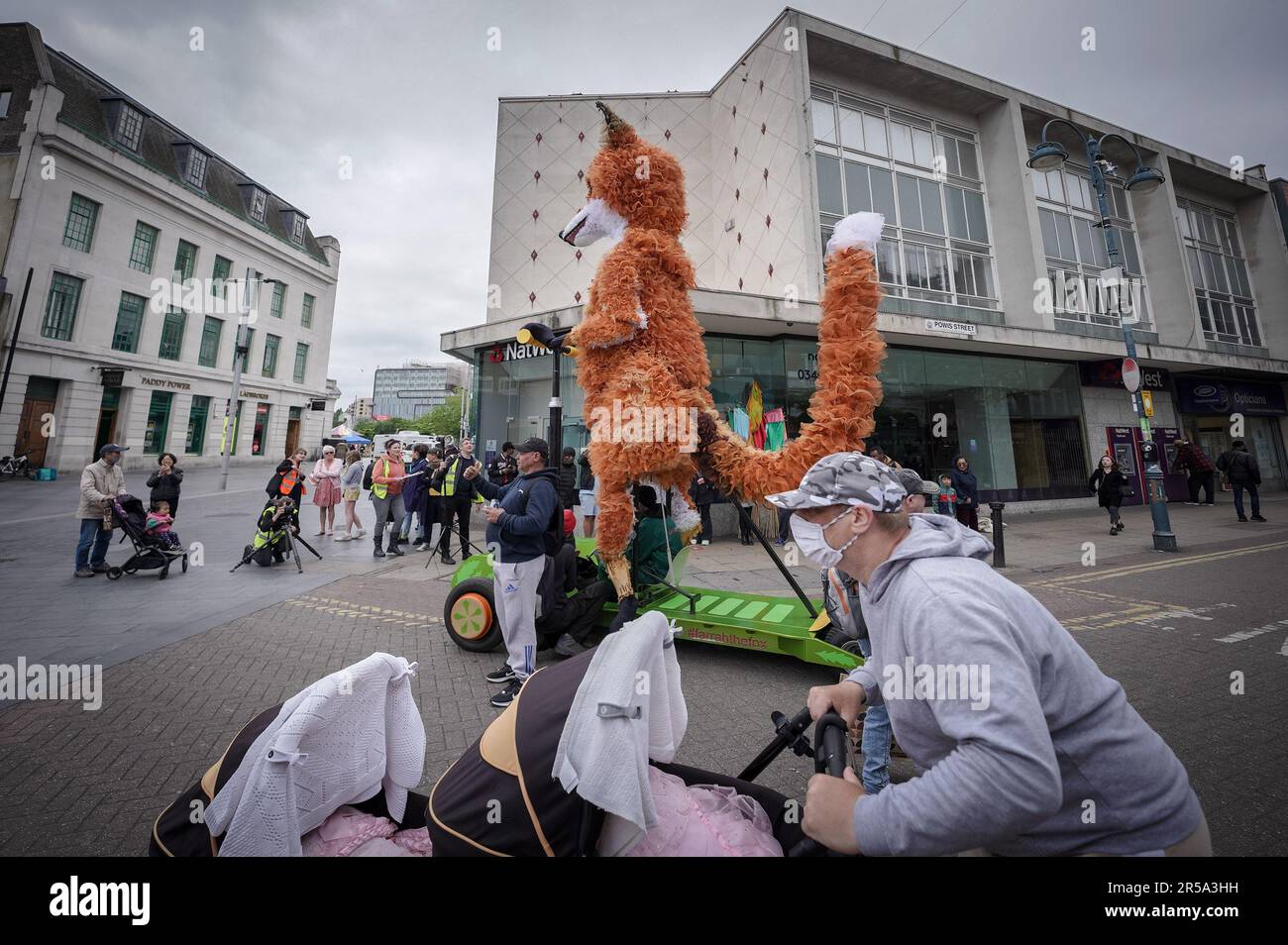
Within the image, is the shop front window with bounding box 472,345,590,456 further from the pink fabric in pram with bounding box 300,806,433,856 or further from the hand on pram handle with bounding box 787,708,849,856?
the hand on pram handle with bounding box 787,708,849,856

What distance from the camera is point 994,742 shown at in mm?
945

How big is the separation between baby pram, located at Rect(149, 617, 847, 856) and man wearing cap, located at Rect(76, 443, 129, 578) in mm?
8103

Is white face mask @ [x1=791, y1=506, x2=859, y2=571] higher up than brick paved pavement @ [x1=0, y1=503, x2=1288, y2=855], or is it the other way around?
white face mask @ [x1=791, y1=506, x2=859, y2=571]

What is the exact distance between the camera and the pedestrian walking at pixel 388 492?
925cm

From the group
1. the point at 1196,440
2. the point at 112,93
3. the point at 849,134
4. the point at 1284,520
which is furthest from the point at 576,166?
the point at 1196,440

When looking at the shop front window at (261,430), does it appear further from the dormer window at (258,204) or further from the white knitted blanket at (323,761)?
the white knitted blanket at (323,761)

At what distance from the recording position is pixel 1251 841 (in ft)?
7.12

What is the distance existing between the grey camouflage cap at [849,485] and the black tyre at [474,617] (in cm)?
370

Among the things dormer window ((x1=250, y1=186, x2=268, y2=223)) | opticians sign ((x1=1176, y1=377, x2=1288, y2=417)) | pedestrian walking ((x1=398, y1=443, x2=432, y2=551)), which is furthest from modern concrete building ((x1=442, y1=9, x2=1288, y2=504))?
dormer window ((x1=250, y1=186, x2=268, y2=223))

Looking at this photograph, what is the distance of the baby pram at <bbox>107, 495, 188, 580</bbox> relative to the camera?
6.94 m

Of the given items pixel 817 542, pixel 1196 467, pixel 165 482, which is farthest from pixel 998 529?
pixel 1196 467

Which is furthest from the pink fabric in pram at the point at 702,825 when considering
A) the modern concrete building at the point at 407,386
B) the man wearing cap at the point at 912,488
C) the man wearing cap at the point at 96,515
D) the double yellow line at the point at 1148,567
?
the modern concrete building at the point at 407,386
